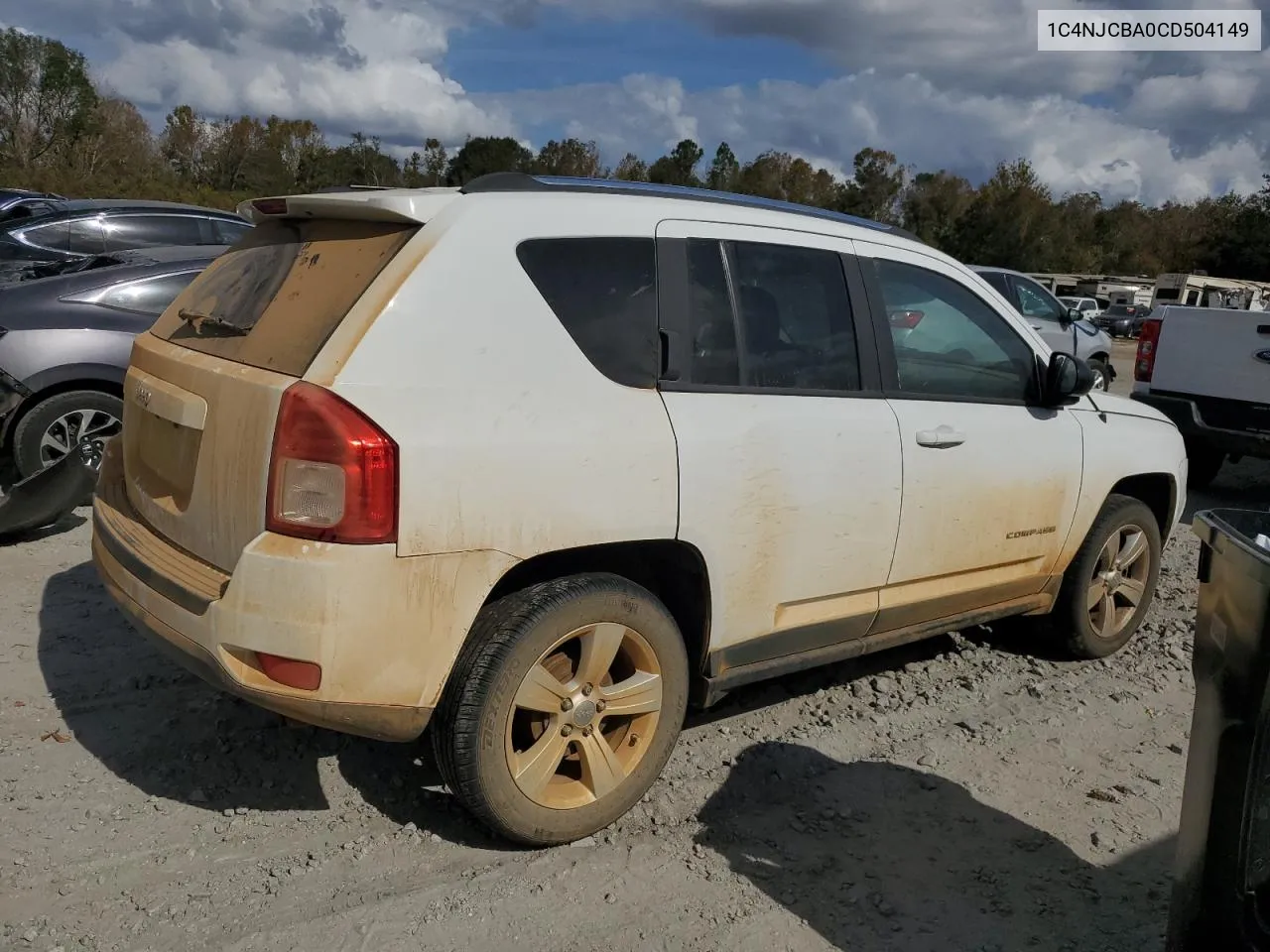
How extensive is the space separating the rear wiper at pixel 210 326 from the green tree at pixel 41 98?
157ft

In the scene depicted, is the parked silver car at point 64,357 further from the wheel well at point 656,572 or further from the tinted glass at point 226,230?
the wheel well at point 656,572

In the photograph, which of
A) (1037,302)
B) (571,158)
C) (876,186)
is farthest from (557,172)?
(1037,302)

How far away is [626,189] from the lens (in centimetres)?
339

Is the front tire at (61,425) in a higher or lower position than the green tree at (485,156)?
lower

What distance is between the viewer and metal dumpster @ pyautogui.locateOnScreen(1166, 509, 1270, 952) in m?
2.08

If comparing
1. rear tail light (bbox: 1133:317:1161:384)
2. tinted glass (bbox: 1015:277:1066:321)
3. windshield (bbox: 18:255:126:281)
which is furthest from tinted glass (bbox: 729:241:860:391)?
tinted glass (bbox: 1015:277:1066:321)

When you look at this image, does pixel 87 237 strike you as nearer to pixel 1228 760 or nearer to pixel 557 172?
pixel 1228 760

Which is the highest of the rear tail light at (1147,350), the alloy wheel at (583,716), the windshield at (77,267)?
the windshield at (77,267)

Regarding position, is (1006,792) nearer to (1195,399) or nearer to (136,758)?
(136,758)

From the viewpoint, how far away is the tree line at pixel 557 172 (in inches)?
1745

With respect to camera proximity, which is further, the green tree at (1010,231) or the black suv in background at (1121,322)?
the green tree at (1010,231)

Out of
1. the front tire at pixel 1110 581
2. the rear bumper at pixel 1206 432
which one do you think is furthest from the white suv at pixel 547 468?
the rear bumper at pixel 1206 432

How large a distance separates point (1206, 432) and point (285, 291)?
729cm

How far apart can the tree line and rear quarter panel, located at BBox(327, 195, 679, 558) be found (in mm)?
38640
